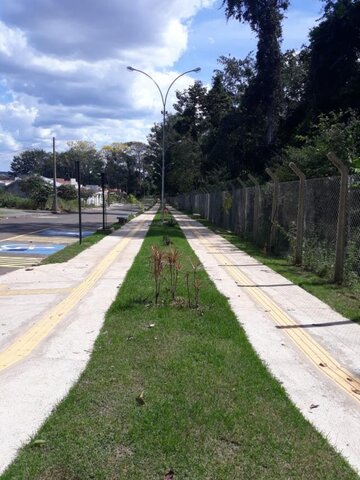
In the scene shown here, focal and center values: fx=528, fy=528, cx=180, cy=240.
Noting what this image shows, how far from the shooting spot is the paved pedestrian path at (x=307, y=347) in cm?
391

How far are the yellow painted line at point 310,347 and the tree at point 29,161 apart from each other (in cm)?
16485

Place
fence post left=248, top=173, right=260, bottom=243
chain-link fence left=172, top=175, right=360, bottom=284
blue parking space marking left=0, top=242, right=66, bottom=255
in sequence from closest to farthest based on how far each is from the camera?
chain-link fence left=172, top=175, right=360, bottom=284, blue parking space marking left=0, top=242, right=66, bottom=255, fence post left=248, top=173, right=260, bottom=243

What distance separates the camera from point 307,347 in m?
5.66

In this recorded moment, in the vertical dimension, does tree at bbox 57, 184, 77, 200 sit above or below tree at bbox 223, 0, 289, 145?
below

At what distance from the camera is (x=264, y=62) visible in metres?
33.5

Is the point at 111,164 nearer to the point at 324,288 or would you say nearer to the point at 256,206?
the point at 256,206

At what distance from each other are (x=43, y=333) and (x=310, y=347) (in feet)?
9.94

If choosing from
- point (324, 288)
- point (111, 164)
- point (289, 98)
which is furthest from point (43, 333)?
point (111, 164)

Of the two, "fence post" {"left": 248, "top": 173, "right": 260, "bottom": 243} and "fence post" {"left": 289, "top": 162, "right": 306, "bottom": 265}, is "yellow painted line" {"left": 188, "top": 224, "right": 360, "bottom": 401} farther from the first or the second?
"fence post" {"left": 248, "top": 173, "right": 260, "bottom": 243}

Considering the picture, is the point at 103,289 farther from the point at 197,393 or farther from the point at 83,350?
the point at 197,393

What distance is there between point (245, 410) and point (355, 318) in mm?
3563

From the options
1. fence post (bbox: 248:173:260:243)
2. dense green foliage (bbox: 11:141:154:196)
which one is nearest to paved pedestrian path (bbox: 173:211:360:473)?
fence post (bbox: 248:173:260:243)

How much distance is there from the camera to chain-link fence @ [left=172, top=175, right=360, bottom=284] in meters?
9.56

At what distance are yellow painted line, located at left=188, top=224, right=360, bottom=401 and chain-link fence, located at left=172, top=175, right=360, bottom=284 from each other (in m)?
1.95
